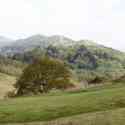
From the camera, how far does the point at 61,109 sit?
22.6 meters

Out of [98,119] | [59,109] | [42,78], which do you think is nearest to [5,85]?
[42,78]

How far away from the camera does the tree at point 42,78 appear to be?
56812mm

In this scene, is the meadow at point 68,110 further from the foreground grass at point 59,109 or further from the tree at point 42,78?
the tree at point 42,78

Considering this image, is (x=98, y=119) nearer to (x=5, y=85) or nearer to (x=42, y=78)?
(x=42, y=78)

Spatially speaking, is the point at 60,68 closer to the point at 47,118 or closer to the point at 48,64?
the point at 48,64

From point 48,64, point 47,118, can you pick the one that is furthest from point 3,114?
point 48,64

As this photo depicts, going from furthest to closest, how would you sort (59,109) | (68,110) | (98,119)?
(59,109) → (68,110) → (98,119)

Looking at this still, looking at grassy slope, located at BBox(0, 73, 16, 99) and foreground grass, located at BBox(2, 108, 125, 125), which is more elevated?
foreground grass, located at BBox(2, 108, 125, 125)

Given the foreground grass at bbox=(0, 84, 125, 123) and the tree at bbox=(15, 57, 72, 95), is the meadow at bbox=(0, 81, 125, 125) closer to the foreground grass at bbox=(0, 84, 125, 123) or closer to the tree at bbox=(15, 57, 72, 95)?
the foreground grass at bbox=(0, 84, 125, 123)

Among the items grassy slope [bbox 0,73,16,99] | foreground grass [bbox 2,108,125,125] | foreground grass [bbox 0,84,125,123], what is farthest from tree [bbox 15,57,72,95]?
foreground grass [bbox 2,108,125,125]

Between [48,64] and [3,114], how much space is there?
129 ft

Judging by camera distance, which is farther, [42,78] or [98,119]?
[42,78]

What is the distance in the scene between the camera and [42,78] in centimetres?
5906

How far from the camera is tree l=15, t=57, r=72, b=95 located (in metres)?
56.8
